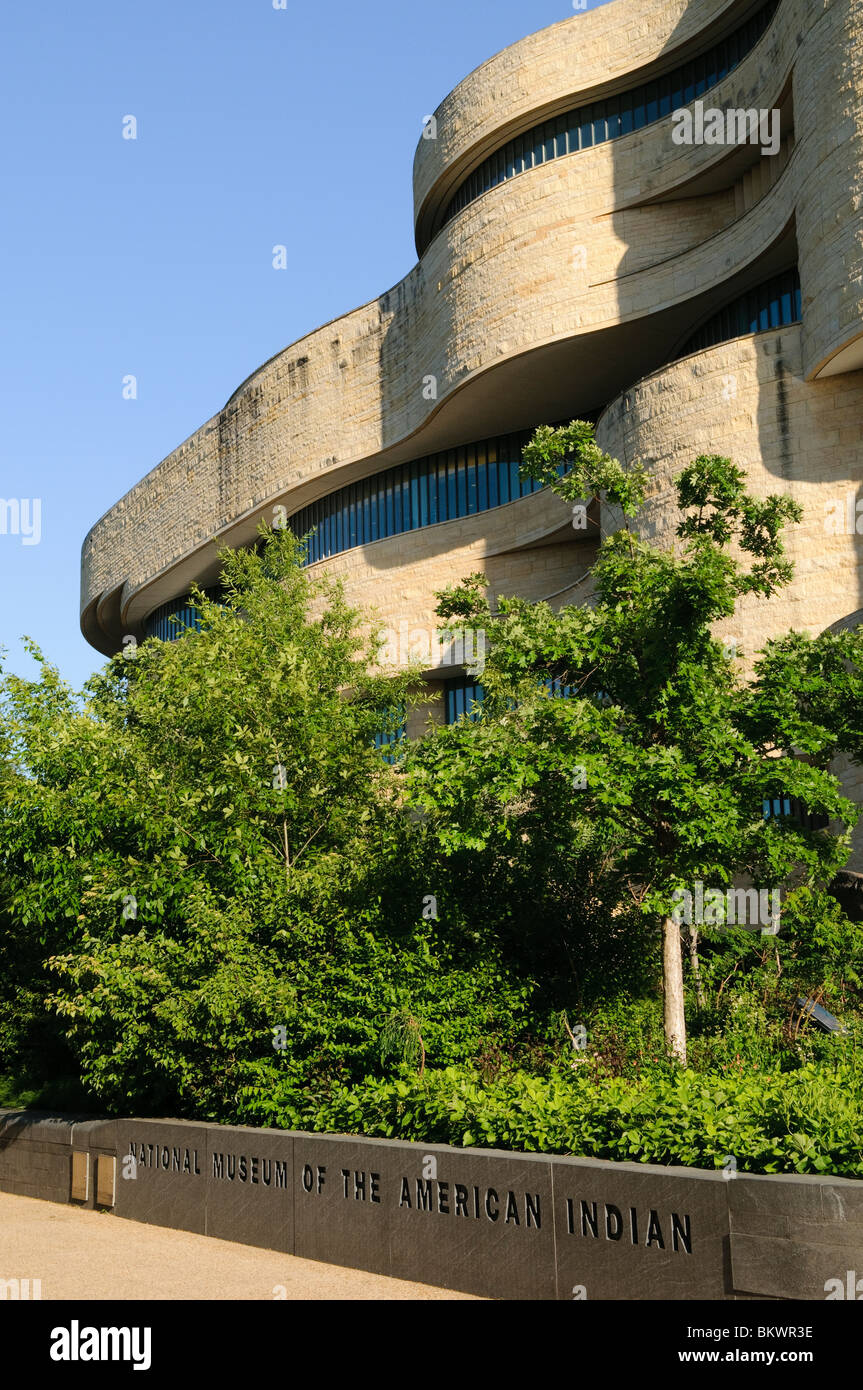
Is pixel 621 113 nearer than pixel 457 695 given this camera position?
Yes

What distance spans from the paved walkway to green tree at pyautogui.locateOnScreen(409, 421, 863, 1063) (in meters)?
3.38

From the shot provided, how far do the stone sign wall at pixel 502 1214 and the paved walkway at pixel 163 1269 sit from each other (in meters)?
0.21

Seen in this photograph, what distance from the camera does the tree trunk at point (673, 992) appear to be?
1090cm

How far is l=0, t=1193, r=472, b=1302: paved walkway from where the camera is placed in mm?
8477

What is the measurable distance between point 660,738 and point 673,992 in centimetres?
228

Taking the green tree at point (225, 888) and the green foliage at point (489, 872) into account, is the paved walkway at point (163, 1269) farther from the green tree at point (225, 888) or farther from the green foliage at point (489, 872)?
the green tree at point (225, 888)

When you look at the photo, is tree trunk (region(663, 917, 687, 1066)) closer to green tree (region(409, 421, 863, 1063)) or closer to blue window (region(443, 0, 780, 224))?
green tree (region(409, 421, 863, 1063))

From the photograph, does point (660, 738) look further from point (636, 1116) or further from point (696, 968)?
point (636, 1116)

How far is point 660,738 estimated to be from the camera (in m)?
11.6

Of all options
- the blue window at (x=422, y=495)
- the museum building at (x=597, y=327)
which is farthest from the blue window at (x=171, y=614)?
the blue window at (x=422, y=495)

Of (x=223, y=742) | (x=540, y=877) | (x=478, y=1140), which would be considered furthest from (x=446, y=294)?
(x=478, y=1140)

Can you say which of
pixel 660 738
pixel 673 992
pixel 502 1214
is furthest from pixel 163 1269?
pixel 660 738
